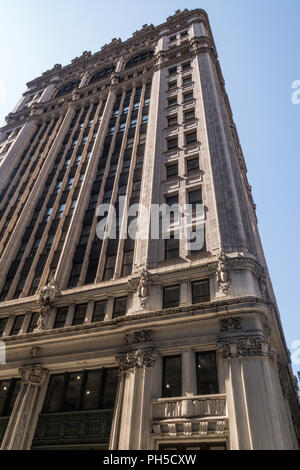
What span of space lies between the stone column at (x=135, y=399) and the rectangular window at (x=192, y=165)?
17.1 meters

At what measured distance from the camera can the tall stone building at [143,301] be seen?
15.9 metres

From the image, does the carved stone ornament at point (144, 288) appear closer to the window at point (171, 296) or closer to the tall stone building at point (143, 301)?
the tall stone building at point (143, 301)

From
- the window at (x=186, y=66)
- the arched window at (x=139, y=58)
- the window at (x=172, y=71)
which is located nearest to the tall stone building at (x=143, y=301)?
the window at (x=186, y=66)

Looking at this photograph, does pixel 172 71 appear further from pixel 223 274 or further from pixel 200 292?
pixel 200 292

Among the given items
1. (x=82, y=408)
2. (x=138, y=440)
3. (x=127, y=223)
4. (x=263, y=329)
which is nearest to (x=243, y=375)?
(x=263, y=329)

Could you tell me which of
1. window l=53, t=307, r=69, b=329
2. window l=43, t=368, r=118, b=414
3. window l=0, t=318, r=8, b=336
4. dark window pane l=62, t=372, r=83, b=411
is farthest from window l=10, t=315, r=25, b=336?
dark window pane l=62, t=372, r=83, b=411

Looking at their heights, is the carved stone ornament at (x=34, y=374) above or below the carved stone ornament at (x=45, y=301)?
below

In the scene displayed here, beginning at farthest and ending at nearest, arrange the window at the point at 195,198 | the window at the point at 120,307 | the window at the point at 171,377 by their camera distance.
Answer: the window at the point at 195,198, the window at the point at 120,307, the window at the point at 171,377

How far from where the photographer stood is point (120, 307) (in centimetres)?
2211

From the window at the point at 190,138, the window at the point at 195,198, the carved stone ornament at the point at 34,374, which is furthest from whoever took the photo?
the window at the point at 190,138

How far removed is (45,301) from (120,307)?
243 inches

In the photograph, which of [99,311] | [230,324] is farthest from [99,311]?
[230,324]

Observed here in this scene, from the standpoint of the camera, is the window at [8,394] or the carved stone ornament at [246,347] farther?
the window at [8,394]
